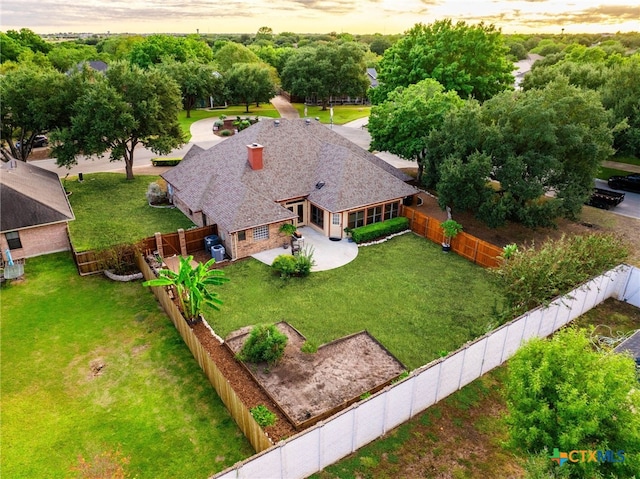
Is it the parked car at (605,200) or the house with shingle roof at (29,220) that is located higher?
the house with shingle roof at (29,220)

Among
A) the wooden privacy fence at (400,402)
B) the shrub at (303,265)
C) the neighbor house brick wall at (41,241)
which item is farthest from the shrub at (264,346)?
the neighbor house brick wall at (41,241)

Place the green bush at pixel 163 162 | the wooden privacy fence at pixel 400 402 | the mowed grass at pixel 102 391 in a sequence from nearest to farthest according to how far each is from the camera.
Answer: the wooden privacy fence at pixel 400 402, the mowed grass at pixel 102 391, the green bush at pixel 163 162

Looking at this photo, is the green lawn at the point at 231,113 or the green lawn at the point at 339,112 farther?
the green lawn at the point at 339,112

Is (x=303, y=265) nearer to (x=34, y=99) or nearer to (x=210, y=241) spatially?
(x=210, y=241)

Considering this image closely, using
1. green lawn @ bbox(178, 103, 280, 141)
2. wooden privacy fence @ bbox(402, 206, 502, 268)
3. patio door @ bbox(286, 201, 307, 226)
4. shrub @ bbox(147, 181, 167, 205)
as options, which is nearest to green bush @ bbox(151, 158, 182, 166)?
shrub @ bbox(147, 181, 167, 205)

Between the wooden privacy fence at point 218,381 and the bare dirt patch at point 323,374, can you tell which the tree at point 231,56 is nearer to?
the wooden privacy fence at point 218,381

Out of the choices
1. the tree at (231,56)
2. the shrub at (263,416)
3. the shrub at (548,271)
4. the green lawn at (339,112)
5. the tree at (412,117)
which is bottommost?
the shrub at (263,416)

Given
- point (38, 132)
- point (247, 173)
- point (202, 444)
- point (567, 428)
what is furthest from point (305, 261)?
point (38, 132)

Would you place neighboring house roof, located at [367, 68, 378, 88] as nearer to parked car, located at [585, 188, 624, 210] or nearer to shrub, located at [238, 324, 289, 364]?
parked car, located at [585, 188, 624, 210]
